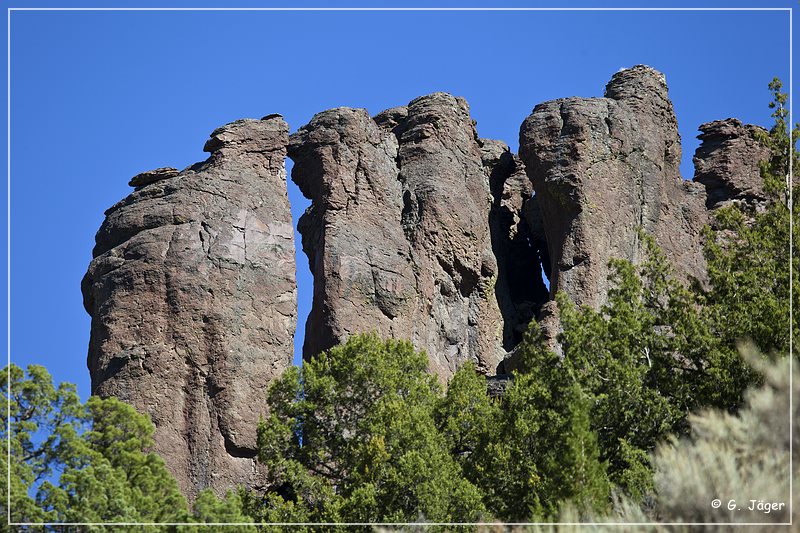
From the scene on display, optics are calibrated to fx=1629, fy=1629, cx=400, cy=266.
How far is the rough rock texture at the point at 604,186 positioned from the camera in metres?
59.4

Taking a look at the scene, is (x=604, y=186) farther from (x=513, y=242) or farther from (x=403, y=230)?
(x=403, y=230)

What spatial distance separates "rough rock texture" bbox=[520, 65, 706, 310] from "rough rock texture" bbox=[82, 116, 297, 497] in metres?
10.6

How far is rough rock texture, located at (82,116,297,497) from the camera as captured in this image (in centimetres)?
4988

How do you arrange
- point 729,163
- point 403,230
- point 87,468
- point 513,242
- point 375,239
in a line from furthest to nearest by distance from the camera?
1. point 513,242
2. point 729,163
3. point 403,230
4. point 375,239
5. point 87,468

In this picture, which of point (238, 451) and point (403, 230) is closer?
point (238, 451)

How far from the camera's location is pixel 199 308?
5138cm

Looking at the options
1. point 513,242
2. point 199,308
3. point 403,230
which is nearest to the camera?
point 199,308

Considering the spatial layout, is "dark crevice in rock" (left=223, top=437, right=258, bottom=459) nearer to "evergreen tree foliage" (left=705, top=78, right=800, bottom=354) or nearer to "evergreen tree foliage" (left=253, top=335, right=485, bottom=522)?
"evergreen tree foliage" (left=253, top=335, right=485, bottom=522)

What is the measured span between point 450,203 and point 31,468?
26814mm

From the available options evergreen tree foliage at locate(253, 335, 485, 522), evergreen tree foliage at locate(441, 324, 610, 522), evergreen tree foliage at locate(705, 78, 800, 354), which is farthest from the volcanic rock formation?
evergreen tree foliage at locate(705, 78, 800, 354)

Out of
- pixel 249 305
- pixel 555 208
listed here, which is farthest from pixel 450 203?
pixel 249 305

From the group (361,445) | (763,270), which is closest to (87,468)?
(361,445)

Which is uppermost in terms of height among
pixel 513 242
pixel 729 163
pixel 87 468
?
pixel 729 163

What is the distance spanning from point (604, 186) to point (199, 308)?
1731 centimetres
